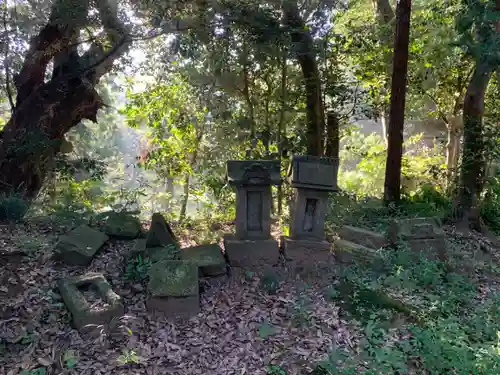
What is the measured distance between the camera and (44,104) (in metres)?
6.84

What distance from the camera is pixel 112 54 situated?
241 inches

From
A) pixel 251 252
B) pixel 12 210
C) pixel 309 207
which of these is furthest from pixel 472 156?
pixel 12 210

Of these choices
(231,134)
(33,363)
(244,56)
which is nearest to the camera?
(33,363)

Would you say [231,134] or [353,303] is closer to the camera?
[353,303]

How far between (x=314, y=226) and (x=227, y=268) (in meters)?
1.24

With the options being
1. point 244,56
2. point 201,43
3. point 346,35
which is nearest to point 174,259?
point 201,43

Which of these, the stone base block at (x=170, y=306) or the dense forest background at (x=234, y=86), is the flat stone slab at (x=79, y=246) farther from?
the dense forest background at (x=234, y=86)

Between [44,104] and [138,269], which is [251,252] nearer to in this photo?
[138,269]

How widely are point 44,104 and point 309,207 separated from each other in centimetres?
506

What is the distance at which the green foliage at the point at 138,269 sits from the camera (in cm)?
447

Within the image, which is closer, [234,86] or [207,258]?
[207,258]

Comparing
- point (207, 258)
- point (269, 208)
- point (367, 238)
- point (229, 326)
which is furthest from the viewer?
point (367, 238)

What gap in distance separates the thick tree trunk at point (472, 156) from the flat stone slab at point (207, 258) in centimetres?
441

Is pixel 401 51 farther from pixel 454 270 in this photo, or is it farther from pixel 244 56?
pixel 454 270
